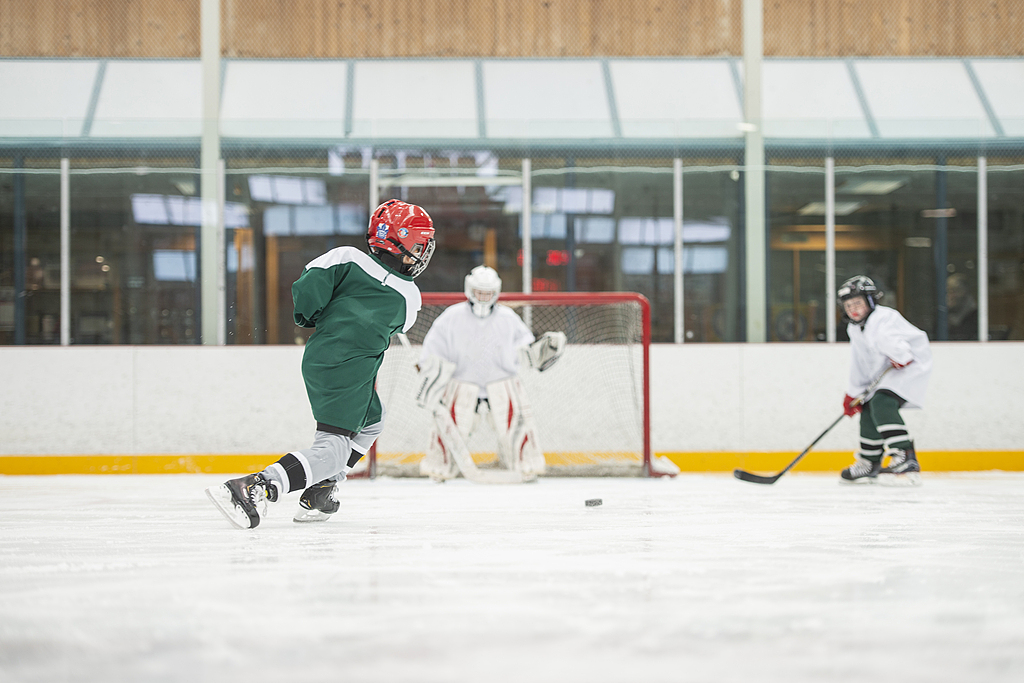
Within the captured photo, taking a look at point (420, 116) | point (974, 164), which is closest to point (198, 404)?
point (420, 116)

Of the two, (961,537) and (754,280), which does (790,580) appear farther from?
(754,280)

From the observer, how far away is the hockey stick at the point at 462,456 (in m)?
4.17

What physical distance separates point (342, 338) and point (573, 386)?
2.77m

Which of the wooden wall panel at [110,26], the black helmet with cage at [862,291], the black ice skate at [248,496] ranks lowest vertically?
the black ice skate at [248,496]

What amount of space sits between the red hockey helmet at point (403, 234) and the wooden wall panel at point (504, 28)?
5066 millimetres

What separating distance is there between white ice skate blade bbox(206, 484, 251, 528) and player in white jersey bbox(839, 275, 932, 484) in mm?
2882

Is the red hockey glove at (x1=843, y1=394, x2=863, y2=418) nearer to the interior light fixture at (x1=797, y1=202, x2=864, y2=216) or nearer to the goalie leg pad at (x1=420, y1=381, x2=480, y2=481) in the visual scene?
the interior light fixture at (x1=797, y1=202, x2=864, y2=216)

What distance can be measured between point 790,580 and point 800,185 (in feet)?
13.2

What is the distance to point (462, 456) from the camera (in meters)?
4.18

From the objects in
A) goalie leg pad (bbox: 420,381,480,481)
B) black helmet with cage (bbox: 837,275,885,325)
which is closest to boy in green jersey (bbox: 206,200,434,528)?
goalie leg pad (bbox: 420,381,480,481)

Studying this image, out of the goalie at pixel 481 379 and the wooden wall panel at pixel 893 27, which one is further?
the wooden wall panel at pixel 893 27

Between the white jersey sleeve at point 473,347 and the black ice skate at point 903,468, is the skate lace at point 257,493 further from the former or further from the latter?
the black ice skate at point 903,468

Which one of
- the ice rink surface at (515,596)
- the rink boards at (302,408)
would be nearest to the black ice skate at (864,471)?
the rink boards at (302,408)

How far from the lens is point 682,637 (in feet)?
4.45
